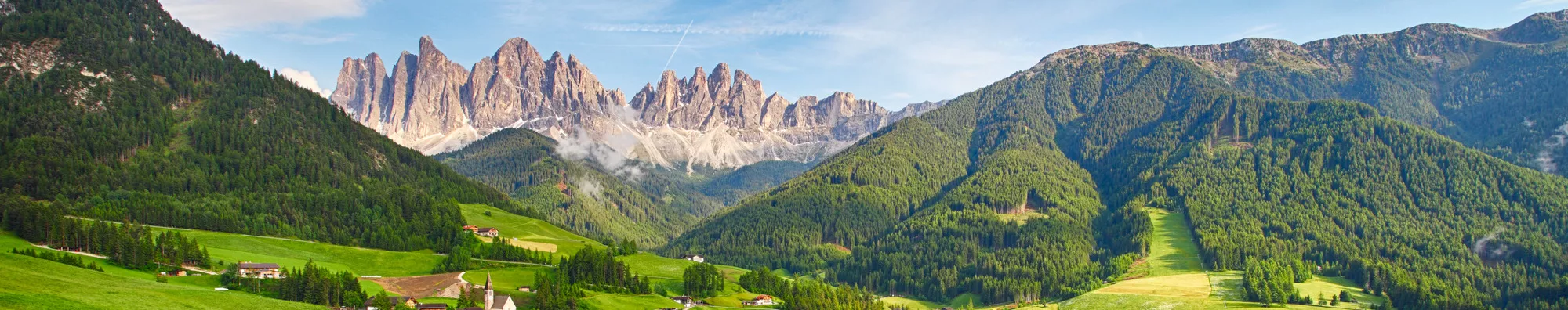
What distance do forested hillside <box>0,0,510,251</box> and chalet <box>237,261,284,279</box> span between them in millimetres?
37609

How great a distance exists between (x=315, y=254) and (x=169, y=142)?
151ft

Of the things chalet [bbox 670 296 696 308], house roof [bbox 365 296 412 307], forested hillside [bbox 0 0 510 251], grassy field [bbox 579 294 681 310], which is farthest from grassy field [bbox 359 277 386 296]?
chalet [bbox 670 296 696 308]

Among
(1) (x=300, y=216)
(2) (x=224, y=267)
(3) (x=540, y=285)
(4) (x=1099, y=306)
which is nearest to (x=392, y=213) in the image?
(1) (x=300, y=216)

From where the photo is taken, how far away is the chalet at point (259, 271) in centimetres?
11175

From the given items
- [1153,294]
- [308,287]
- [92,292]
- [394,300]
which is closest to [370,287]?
[394,300]

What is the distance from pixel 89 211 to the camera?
13462 cm

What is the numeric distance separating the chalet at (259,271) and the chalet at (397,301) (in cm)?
1276

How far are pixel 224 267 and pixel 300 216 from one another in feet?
156

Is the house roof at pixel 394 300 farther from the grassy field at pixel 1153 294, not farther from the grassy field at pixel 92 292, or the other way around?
the grassy field at pixel 1153 294

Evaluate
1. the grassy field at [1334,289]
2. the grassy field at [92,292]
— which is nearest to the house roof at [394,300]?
the grassy field at [92,292]

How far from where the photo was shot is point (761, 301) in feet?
488

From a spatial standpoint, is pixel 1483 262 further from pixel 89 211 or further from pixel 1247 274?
pixel 89 211

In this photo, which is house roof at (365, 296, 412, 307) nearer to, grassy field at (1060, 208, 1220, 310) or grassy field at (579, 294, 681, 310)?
grassy field at (579, 294, 681, 310)

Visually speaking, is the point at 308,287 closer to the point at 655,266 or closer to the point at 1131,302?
the point at 655,266
